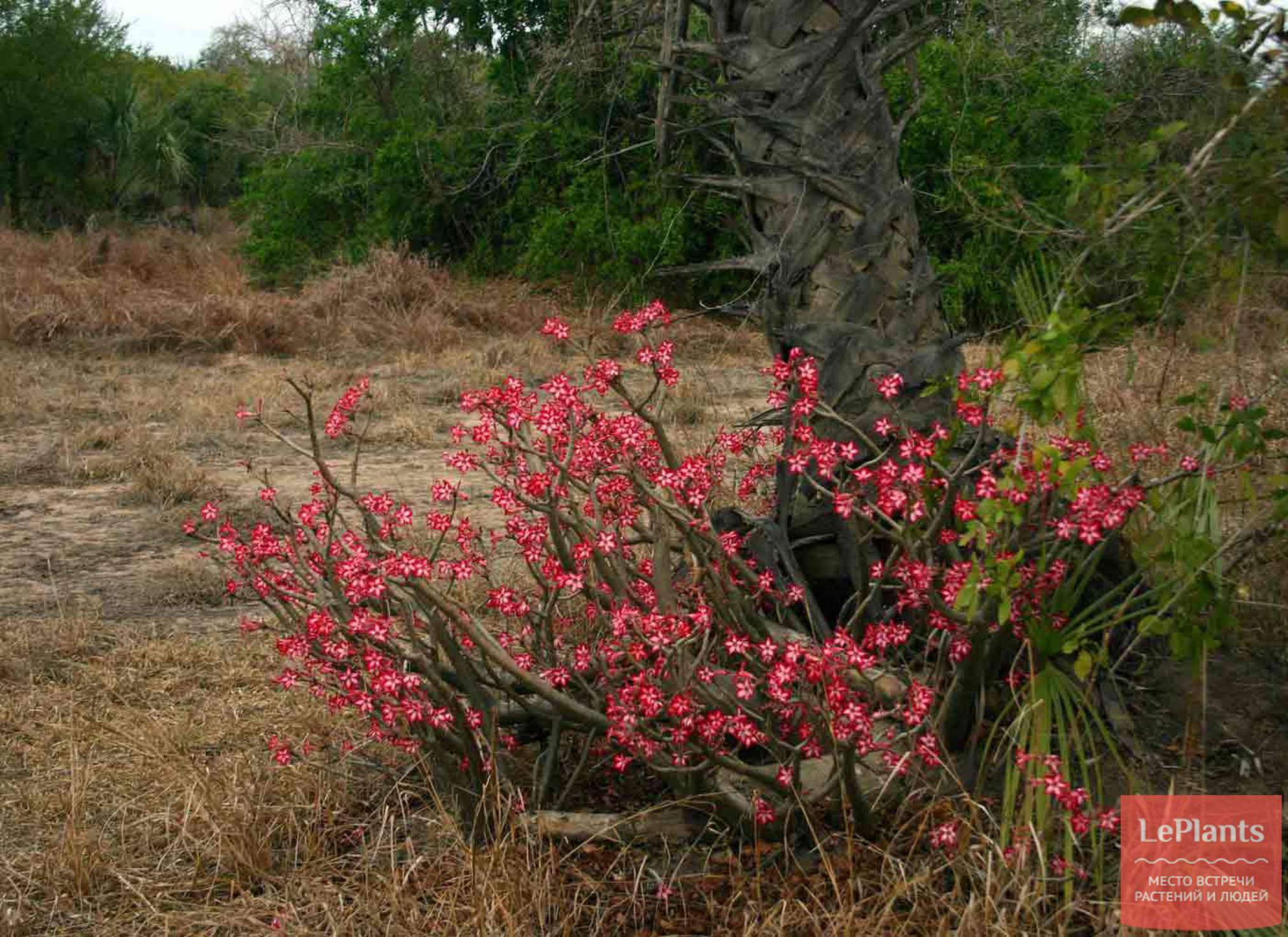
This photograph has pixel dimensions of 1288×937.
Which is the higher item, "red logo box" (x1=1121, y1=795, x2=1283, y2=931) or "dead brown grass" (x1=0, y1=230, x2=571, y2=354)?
"dead brown grass" (x1=0, y1=230, x2=571, y2=354)

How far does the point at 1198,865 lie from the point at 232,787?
215 centimetres

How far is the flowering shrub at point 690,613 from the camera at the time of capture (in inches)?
100

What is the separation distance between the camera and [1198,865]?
249cm

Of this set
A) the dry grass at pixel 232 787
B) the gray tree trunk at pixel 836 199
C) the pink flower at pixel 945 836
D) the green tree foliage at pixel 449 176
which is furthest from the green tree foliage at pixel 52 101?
the pink flower at pixel 945 836

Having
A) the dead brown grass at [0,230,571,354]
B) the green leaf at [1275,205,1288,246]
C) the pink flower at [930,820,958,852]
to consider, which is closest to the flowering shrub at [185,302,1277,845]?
the pink flower at [930,820,958,852]

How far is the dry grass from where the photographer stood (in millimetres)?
2602

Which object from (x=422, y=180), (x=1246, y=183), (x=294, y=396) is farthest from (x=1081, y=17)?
(x=1246, y=183)

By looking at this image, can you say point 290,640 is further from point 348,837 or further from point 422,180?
point 422,180

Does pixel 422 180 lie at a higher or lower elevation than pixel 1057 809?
higher

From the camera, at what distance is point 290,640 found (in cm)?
293

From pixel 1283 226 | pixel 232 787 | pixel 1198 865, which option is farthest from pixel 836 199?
pixel 232 787

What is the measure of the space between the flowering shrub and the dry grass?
15 cm

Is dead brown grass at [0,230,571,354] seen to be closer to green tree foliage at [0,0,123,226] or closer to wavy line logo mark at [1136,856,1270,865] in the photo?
wavy line logo mark at [1136,856,1270,865]

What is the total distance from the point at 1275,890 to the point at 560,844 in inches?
56.3
